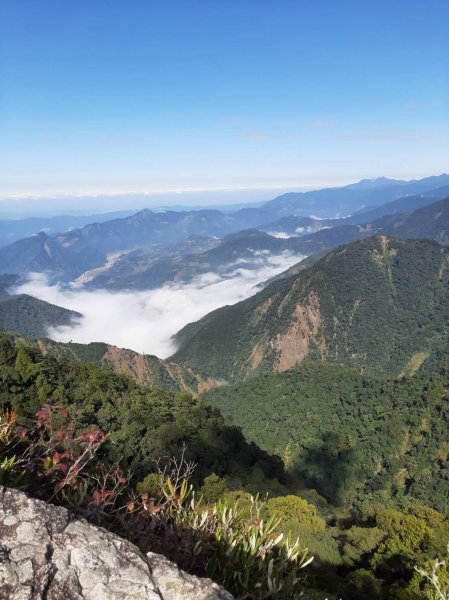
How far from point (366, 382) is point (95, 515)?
4143 inches

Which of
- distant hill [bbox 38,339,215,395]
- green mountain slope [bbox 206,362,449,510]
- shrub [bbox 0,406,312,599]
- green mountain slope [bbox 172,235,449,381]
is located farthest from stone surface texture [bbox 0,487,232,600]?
green mountain slope [bbox 172,235,449,381]

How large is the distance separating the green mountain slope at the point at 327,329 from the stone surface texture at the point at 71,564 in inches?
6406

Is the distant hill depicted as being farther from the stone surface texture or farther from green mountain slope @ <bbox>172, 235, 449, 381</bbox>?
the stone surface texture

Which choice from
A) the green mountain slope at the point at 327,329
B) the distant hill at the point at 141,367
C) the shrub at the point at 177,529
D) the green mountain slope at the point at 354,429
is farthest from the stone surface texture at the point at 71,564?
the green mountain slope at the point at 327,329

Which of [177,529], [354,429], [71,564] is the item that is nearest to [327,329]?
[354,429]

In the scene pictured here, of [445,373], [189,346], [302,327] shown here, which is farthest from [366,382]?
[189,346]

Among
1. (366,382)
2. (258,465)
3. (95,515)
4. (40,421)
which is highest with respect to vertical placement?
(40,421)

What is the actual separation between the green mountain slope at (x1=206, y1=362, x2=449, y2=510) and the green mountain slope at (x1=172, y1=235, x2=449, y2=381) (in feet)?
190

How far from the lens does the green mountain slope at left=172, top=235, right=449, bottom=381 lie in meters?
170

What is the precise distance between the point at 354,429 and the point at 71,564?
93.3m

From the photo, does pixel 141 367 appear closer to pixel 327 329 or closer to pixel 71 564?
pixel 327 329

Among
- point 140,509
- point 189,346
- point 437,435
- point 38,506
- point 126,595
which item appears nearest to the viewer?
point 126,595

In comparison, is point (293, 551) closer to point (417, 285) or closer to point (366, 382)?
point (366, 382)

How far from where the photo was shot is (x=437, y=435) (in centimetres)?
8069
